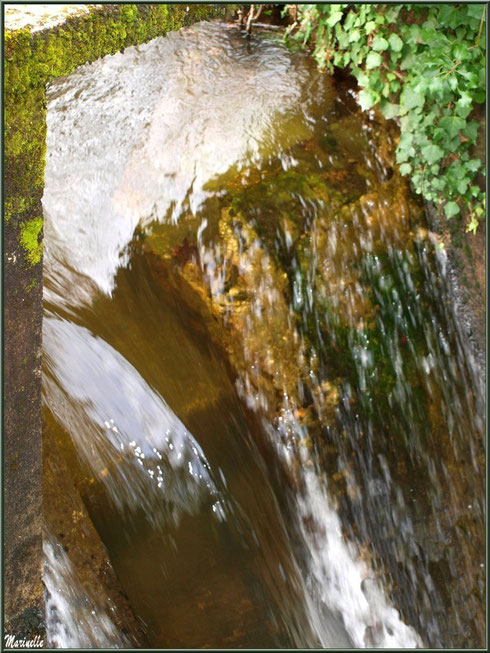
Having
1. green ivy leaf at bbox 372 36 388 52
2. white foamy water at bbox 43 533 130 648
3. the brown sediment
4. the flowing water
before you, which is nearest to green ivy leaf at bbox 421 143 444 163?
the flowing water

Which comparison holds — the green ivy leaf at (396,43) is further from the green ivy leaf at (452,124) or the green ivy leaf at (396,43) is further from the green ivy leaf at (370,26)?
the green ivy leaf at (452,124)

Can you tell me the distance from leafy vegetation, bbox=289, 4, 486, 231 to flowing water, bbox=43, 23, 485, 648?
11.2 inches

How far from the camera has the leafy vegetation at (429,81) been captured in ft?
10.9

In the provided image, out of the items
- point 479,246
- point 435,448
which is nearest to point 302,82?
point 479,246

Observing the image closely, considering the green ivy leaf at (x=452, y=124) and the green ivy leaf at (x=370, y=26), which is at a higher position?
the green ivy leaf at (x=370, y=26)

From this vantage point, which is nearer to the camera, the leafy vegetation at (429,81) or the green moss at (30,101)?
the green moss at (30,101)

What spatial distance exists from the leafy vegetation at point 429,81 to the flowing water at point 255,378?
284 mm

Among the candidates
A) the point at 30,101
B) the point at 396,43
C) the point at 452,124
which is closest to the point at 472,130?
the point at 452,124

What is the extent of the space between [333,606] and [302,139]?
2.80 metres

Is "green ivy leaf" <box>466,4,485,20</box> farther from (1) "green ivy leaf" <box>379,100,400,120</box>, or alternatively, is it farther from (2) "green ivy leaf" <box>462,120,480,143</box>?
(1) "green ivy leaf" <box>379,100,400,120</box>

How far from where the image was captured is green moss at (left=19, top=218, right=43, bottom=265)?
6.39 ft

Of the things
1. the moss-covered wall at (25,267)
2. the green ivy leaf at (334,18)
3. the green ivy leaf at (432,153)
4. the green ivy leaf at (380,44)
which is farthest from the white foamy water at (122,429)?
the green ivy leaf at (334,18)

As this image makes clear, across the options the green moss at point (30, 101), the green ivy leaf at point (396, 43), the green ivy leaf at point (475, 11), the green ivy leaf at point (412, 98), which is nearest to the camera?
the green moss at point (30, 101)

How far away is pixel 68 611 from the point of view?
2389 millimetres
